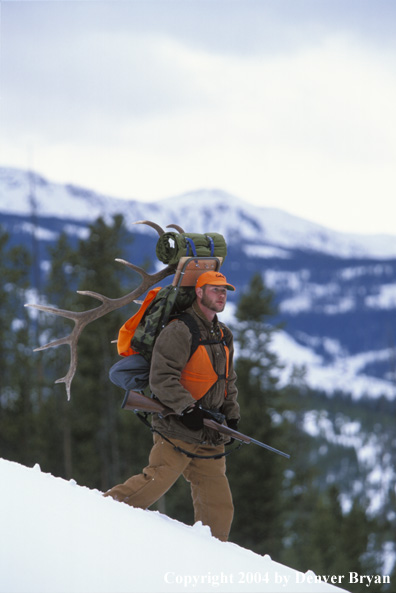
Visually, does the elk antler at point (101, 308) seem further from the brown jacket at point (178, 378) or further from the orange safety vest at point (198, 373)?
the orange safety vest at point (198, 373)

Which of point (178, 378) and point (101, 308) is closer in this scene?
point (178, 378)

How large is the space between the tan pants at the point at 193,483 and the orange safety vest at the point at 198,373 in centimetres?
38

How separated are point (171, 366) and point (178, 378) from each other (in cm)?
9

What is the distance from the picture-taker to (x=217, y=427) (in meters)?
5.18

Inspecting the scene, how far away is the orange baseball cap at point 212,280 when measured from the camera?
5133mm

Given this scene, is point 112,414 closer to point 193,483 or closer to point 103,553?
point 193,483

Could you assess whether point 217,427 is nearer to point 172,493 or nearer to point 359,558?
point 172,493

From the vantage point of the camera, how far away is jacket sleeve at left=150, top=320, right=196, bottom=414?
4949 mm

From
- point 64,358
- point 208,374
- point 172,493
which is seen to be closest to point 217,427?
point 208,374

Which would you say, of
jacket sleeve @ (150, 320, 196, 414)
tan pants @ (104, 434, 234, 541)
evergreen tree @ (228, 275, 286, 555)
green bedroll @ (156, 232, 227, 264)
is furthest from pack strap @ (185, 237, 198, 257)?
evergreen tree @ (228, 275, 286, 555)

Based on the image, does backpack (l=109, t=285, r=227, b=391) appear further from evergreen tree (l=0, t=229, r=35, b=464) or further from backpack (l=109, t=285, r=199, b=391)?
evergreen tree (l=0, t=229, r=35, b=464)

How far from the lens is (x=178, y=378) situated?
5008 mm

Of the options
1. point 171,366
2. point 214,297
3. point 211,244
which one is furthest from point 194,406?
point 211,244

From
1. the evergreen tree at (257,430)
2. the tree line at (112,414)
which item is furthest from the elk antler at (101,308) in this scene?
the evergreen tree at (257,430)
